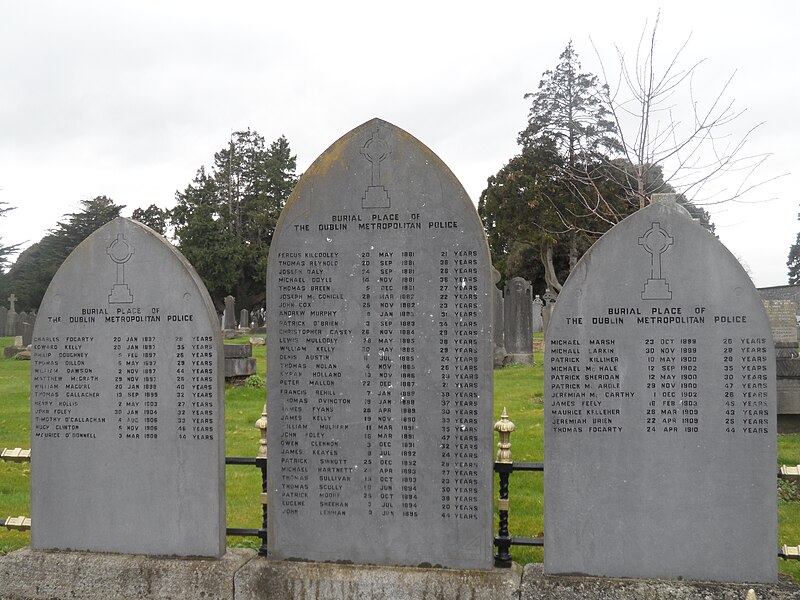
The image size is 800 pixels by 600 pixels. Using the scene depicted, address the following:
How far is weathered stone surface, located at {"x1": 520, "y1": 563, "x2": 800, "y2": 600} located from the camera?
4211 millimetres

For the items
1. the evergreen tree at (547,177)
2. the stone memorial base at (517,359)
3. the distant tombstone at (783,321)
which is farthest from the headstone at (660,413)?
the evergreen tree at (547,177)

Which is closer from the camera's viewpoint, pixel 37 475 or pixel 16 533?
pixel 37 475

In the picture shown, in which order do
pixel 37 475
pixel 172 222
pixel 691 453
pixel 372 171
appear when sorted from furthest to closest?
pixel 172 222 → pixel 37 475 → pixel 372 171 → pixel 691 453

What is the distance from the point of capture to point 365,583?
178 inches

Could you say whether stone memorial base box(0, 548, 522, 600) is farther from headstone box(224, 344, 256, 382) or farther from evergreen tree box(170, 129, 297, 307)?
evergreen tree box(170, 129, 297, 307)

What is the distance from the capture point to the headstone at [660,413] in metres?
4.31

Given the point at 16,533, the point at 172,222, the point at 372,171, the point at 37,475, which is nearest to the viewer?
the point at 372,171

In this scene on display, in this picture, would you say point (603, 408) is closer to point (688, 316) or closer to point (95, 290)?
point (688, 316)

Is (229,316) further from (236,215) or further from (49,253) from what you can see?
(49,253)

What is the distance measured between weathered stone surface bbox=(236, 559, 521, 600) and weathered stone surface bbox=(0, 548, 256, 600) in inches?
7.3

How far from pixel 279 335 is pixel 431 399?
1.13m

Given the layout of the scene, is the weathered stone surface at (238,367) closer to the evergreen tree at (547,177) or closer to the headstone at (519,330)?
the headstone at (519,330)

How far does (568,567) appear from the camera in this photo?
14.6 feet

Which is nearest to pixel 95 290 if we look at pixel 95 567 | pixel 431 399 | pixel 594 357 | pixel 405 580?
pixel 95 567
